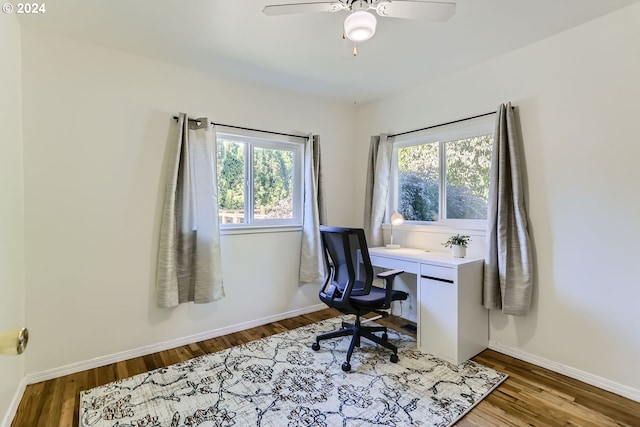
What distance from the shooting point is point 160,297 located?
254 cm

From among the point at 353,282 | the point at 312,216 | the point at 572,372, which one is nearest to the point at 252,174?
the point at 312,216

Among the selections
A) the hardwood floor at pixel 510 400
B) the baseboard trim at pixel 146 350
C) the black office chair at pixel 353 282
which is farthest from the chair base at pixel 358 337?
the baseboard trim at pixel 146 350

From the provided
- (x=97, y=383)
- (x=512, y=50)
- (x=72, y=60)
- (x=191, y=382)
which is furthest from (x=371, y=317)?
(x=72, y=60)

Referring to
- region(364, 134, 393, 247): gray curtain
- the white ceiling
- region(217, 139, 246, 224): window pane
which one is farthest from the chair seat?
the white ceiling

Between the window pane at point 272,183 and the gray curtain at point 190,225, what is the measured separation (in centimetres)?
55

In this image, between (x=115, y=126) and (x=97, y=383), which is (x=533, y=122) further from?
(x=97, y=383)

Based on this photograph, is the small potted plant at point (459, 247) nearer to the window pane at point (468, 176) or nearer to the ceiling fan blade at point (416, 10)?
the window pane at point (468, 176)

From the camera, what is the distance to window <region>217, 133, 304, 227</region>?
120 inches

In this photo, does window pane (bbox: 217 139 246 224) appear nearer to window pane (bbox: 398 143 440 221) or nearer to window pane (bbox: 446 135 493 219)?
window pane (bbox: 398 143 440 221)

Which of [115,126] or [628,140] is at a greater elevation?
[115,126]

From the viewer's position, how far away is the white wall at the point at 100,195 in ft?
7.13

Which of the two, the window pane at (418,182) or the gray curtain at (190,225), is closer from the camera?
the gray curtain at (190,225)

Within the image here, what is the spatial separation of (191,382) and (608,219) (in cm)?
301

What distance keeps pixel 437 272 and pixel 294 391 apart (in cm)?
139
